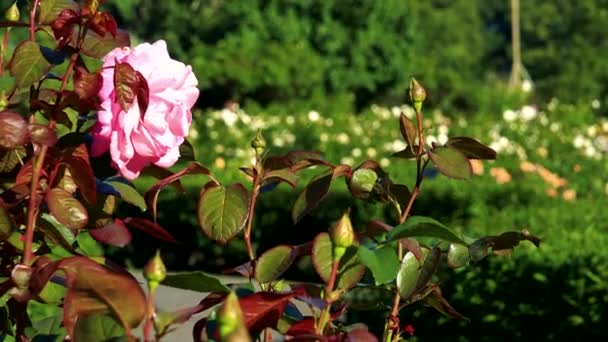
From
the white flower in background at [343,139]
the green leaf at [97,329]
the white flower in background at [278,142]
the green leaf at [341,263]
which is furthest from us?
the white flower in background at [343,139]

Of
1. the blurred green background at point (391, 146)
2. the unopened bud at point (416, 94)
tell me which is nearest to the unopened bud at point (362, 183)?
the unopened bud at point (416, 94)

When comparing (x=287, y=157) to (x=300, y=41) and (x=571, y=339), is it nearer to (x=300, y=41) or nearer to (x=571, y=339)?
(x=571, y=339)

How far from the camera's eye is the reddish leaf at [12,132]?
147cm

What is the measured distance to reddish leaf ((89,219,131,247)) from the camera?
1.58 metres

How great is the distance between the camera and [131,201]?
5.36ft

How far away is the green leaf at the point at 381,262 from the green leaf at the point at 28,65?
1.46ft

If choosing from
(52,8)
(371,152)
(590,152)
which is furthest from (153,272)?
(590,152)

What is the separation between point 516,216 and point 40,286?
659 cm

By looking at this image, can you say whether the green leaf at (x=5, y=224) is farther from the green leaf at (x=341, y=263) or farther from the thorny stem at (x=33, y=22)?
the green leaf at (x=341, y=263)

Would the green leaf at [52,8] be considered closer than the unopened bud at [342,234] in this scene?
No

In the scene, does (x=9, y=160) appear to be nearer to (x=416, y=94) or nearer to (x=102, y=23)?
(x=102, y=23)

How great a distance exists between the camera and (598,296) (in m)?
5.49

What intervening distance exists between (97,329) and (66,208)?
0.87ft

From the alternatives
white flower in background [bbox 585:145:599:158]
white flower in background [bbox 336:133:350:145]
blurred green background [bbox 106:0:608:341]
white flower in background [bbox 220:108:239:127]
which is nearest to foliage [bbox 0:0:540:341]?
blurred green background [bbox 106:0:608:341]
